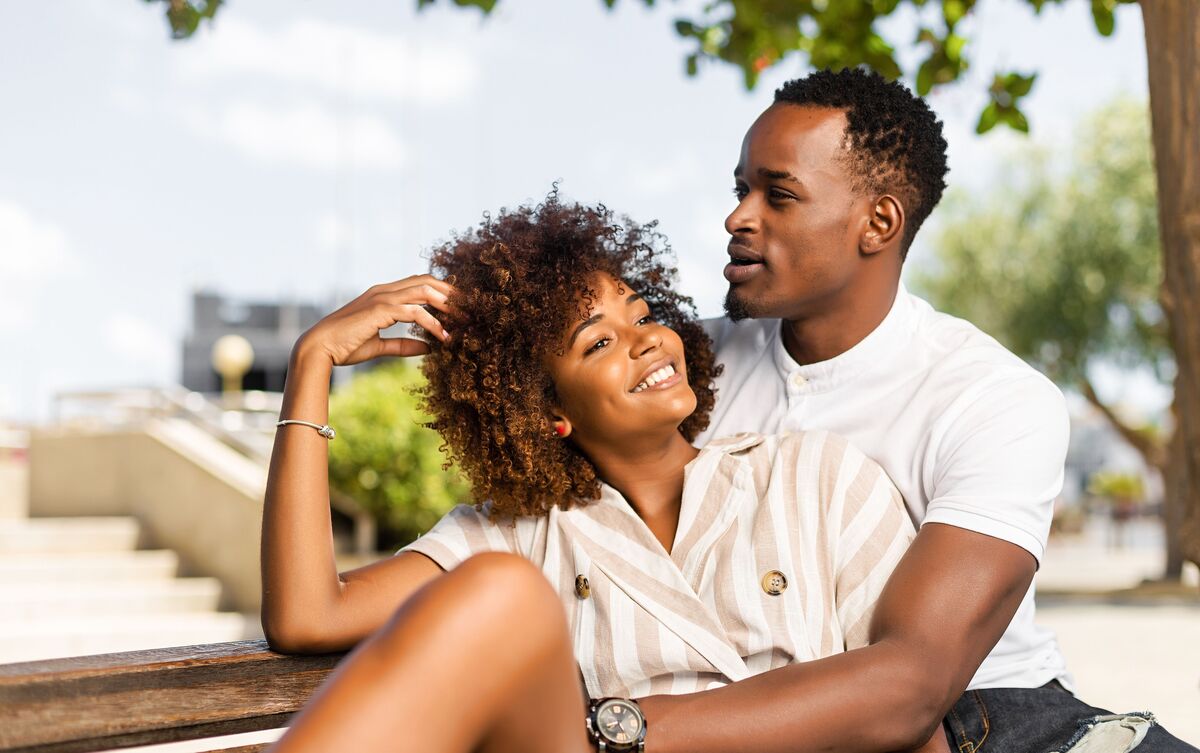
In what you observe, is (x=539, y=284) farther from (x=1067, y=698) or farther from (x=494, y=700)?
(x=1067, y=698)

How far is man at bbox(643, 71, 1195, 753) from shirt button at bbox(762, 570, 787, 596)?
20 centimetres

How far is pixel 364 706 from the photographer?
1.69 meters

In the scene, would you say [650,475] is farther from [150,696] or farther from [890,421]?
[150,696]

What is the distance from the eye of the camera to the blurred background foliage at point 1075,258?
18.9 m

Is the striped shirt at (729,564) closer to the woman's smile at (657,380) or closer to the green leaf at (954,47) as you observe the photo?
the woman's smile at (657,380)

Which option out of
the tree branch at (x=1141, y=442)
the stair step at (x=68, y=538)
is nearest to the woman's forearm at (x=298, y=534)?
the stair step at (x=68, y=538)

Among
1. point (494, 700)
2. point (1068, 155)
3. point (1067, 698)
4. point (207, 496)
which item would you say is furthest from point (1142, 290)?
point (494, 700)

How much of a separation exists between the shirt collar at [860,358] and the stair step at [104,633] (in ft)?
22.9

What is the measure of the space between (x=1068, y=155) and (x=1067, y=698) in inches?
741

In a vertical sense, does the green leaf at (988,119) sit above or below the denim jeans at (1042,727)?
above

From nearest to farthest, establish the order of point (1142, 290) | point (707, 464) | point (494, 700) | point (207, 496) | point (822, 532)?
point (494, 700) < point (822, 532) < point (707, 464) < point (207, 496) < point (1142, 290)

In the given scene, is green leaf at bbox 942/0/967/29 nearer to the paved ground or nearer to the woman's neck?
the paved ground

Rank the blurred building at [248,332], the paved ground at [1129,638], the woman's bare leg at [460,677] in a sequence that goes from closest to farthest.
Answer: the woman's bare leg at [460,677] → the paved ground at [1129,638] → the blurred building at [248,332]

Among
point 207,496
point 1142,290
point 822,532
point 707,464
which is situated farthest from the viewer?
point 1142,290
